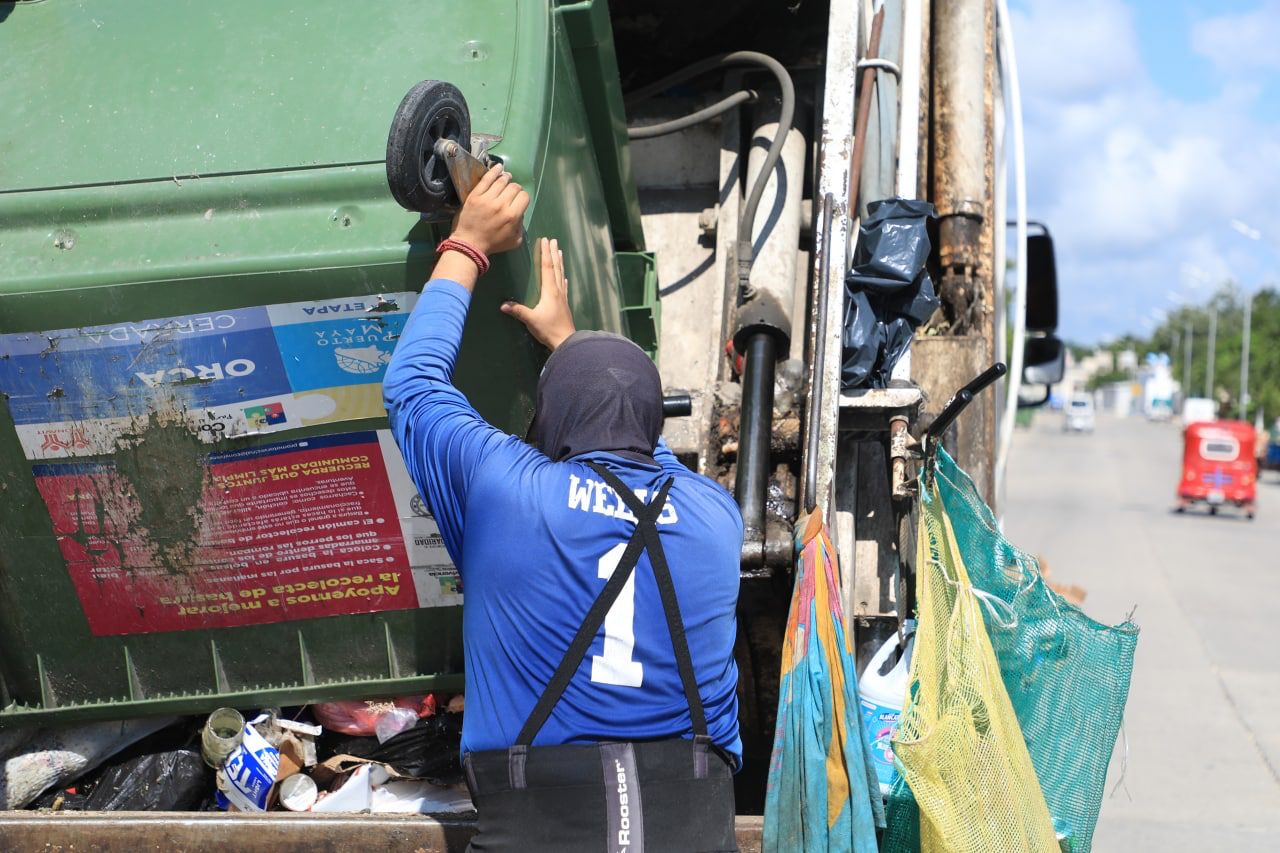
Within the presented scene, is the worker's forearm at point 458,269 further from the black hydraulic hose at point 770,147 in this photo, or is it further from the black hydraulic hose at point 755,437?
the black hydraulic hose at point 770,147

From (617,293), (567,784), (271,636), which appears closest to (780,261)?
(617,293)

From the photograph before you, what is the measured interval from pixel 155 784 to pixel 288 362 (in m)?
0.99

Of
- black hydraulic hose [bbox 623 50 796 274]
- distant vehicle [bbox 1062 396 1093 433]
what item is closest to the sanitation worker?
black hydraulic hose [bbox 623 50 796 274]

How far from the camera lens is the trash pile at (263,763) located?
2.46 metres

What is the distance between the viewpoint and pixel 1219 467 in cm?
1742

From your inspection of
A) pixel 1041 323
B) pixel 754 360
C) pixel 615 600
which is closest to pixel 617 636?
pixel 615 600

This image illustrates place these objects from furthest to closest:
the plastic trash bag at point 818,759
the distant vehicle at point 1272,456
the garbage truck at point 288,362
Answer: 1. the distant vehicle at point 1272,456
2. the garbage truck at point 288,362
3. the plastic trash bag at point 818,759

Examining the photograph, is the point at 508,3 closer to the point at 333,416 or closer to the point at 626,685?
the point at 333,416

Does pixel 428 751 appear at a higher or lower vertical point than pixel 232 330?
lower

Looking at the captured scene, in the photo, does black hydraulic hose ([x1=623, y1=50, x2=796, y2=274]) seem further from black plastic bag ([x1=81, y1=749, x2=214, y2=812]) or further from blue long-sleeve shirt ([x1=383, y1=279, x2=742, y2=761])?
black plastic bag ([x1=81, y1=749, x2=214, y2=812])

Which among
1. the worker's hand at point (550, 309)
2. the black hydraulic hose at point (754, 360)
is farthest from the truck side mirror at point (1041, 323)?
the worker's hand at point (550, 309)

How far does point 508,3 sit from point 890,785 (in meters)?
1.63

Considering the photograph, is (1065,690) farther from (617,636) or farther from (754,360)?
(617,636)

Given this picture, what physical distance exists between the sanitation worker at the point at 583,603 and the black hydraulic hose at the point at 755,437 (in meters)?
0.56
